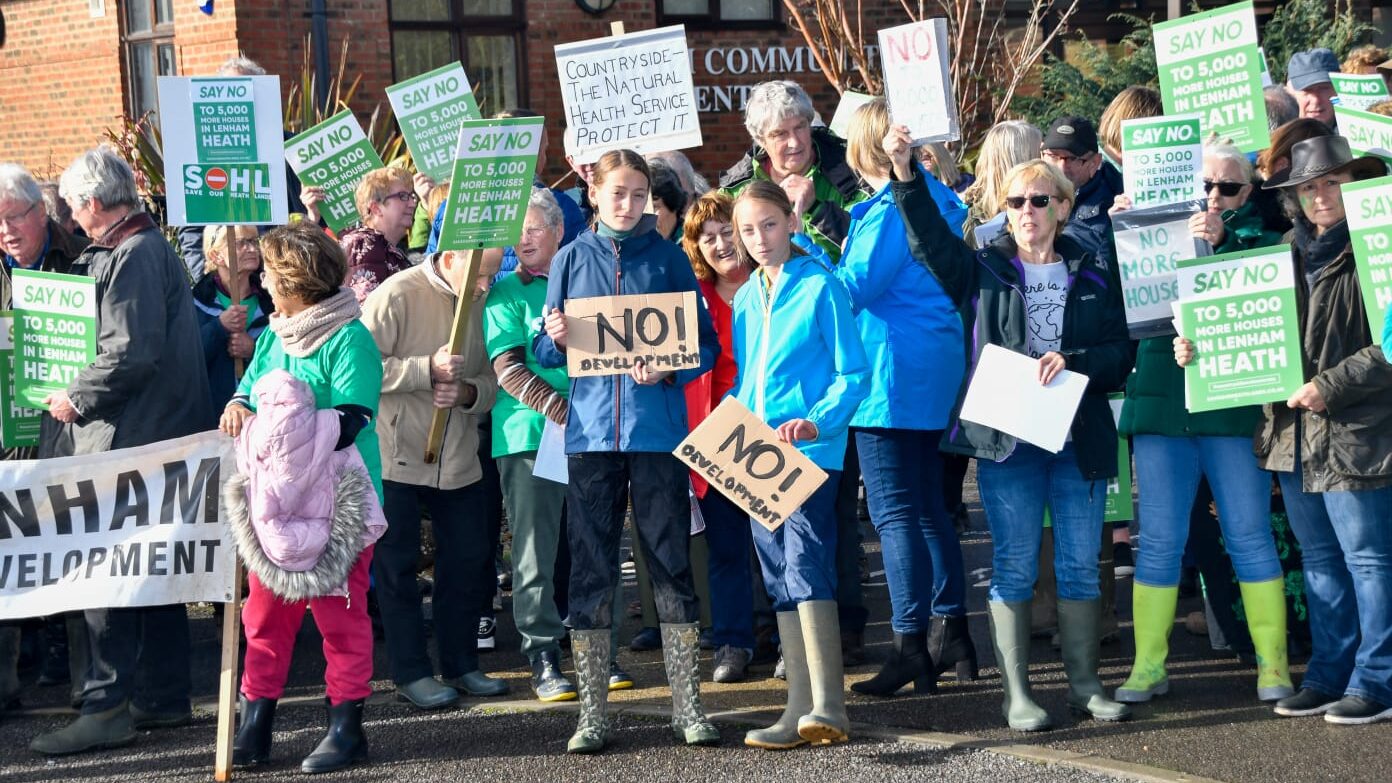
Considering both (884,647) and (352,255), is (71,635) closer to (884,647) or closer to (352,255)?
(352,255)

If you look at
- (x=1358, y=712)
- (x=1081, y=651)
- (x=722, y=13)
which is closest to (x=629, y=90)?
(x=1081, y=651)

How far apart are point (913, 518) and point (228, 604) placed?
A: 2.47m

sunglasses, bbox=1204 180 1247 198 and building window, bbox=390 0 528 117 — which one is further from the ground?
building window, bbox=390 0 528 117

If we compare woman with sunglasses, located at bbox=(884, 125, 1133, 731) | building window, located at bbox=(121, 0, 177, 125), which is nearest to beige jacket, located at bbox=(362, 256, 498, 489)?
woman with sunglasses, located at bbox=(884, 125, 1133, 731)

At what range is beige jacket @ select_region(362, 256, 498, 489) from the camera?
6.91 metres

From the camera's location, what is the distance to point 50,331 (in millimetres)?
6723

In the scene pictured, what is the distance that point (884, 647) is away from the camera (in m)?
7.54

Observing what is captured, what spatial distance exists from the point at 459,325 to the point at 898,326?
→ 1623 mm

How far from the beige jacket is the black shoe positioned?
310 centimetres

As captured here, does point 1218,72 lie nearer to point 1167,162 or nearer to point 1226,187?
point 1226,187

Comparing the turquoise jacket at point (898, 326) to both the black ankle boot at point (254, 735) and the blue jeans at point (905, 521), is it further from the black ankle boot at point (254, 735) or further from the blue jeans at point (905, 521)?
the black ankle boot at point (254, 735)

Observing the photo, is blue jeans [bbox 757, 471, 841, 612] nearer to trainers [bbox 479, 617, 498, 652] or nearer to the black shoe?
the black shoe

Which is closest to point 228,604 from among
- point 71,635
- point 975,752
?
point 71,635

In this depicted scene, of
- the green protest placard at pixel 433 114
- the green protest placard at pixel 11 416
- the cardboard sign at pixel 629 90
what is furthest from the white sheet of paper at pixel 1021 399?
the green protest placard at pixel 11 416
